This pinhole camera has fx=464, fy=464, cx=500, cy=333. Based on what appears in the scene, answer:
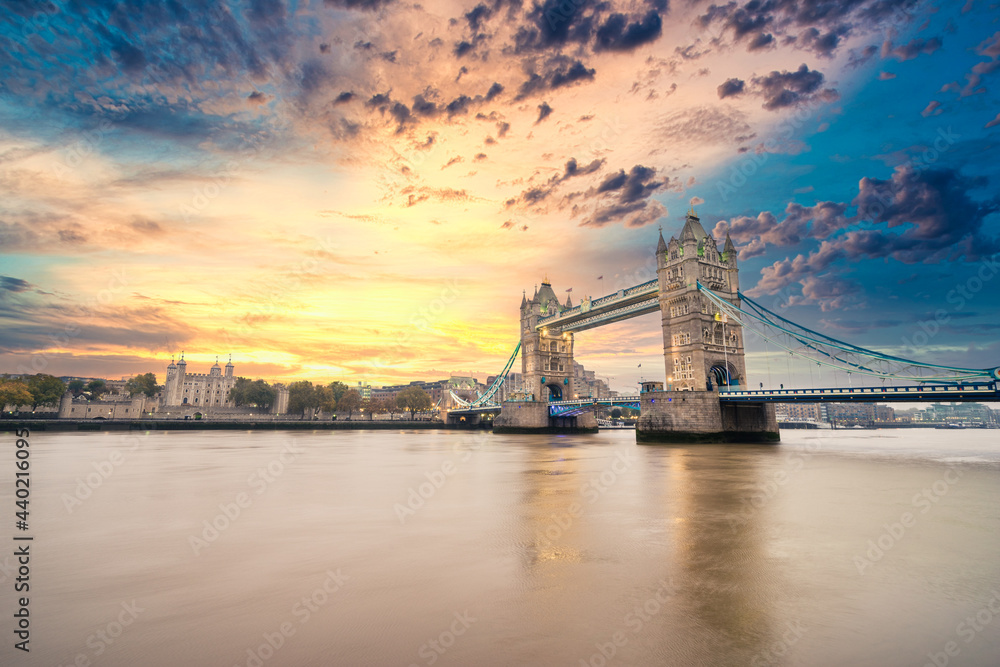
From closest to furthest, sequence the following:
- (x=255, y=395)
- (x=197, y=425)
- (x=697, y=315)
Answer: (x=697, y=315)
(x=197, y=425)
(x=255, y=395)

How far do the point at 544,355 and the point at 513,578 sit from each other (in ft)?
211

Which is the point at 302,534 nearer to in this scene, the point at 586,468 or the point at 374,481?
the point at 374,481

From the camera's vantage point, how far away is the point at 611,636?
517cm

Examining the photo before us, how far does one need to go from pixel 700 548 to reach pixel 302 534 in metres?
8.12

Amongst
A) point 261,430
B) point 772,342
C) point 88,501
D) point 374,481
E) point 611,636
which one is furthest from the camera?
point 261,430

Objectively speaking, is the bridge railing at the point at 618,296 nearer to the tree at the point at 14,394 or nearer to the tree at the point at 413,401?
the tree at the point at 413,401

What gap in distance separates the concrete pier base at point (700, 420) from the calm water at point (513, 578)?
22998 mm

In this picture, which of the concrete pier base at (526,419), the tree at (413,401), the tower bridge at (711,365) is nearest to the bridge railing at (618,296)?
the tower bridge at (711,365)

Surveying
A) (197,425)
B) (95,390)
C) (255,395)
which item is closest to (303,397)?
(255,395)

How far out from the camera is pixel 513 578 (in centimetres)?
711

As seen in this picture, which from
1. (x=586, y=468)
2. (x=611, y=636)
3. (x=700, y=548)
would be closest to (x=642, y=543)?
(x=700, y=548)

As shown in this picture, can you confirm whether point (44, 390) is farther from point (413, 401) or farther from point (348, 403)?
point (413, 401)

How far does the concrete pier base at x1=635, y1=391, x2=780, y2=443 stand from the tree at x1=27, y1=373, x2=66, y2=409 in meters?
87.7

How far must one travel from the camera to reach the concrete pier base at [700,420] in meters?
38.2
